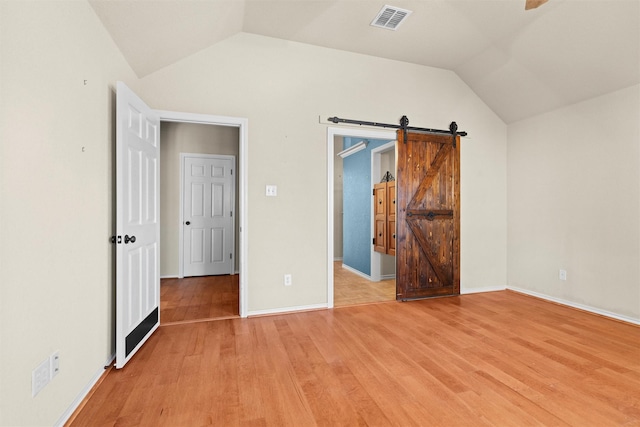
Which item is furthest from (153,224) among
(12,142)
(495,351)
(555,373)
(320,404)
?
(555,373)

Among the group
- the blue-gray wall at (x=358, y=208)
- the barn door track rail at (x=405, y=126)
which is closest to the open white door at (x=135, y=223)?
the barn door track rail at (x=405, y=126)

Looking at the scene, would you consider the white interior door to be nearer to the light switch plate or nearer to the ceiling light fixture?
the ceiling light fixture

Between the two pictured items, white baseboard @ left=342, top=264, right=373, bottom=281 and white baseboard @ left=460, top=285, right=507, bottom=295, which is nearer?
white baseboard @ left=460, top=285, right=507, bottom=295

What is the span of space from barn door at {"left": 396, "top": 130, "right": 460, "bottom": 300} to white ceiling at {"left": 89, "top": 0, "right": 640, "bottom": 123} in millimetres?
979

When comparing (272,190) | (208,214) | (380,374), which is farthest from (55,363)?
(208,214)

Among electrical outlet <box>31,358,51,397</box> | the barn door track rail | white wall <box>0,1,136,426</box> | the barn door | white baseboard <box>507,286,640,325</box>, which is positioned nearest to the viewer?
white wall <box>0,1,136,426</box>

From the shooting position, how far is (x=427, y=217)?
3885 mm

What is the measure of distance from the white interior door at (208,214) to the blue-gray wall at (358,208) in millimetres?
2150

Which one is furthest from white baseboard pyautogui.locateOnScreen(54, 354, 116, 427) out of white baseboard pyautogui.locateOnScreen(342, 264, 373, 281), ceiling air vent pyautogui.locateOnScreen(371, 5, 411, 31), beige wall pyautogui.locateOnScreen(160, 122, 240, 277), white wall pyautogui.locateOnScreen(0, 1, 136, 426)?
white baseboard pyautogui.locateOnScreen(342, 264, 373, 281)

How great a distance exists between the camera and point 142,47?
246cm

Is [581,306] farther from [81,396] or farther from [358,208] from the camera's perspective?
[81,396]

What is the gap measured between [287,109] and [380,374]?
2.62 metres

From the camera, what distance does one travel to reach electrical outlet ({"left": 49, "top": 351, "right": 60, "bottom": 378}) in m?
1.48

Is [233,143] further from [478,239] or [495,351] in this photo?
[495,351]
